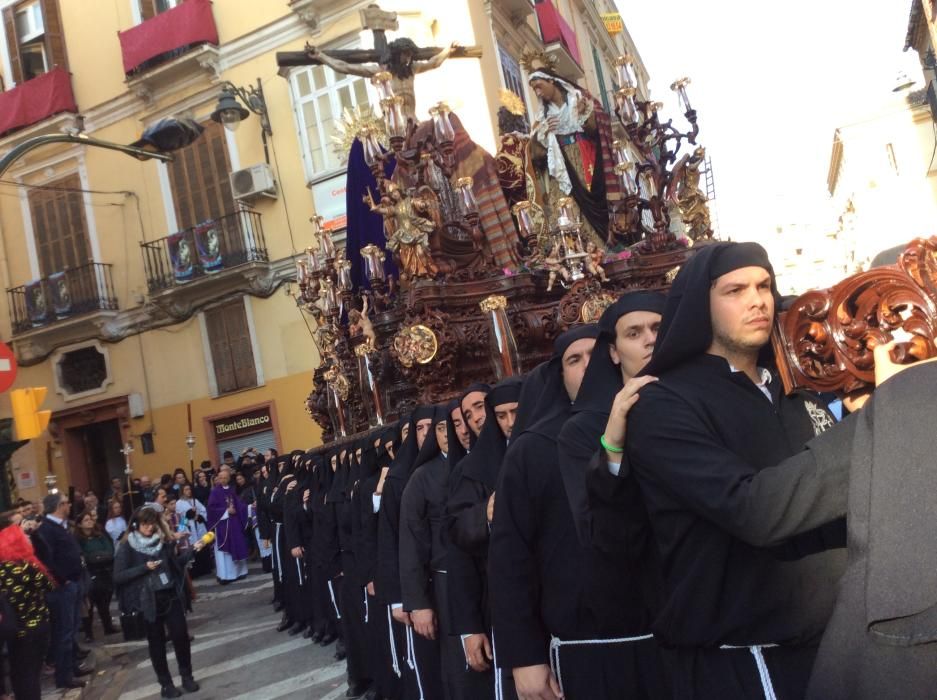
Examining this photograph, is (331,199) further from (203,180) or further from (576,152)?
(576,152)

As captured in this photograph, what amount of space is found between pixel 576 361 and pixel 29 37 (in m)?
26.6

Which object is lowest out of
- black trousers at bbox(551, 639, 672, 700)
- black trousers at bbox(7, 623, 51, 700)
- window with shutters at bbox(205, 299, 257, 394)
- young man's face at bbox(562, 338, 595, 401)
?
black trousers at bbox(7, 623, 51, 700)

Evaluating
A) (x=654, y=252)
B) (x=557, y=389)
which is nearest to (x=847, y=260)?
(x=654, y=252)

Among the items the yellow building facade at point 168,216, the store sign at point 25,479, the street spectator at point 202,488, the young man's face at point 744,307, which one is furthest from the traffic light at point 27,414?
the store sign at point 25,479

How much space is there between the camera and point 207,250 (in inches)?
916

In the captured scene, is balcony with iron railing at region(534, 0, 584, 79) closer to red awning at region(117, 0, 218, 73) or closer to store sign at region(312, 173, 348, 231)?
store sign at region(312, 173, 348, 231)

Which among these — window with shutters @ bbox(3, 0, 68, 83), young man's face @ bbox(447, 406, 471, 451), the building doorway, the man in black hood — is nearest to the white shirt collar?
the man in black hood

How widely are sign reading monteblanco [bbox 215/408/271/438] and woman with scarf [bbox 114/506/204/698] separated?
13259mm

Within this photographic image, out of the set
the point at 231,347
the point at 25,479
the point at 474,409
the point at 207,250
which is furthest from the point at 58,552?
the point at 25,479

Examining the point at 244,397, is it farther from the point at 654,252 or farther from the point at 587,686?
the point at 587,686

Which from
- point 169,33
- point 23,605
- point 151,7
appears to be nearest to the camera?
point 23,605

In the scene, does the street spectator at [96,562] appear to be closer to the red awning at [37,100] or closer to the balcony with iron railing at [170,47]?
the balcony with iron railing at [170,47]

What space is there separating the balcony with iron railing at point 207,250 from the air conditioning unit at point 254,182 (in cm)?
59

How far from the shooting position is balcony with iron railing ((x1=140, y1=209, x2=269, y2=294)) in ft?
74.9
